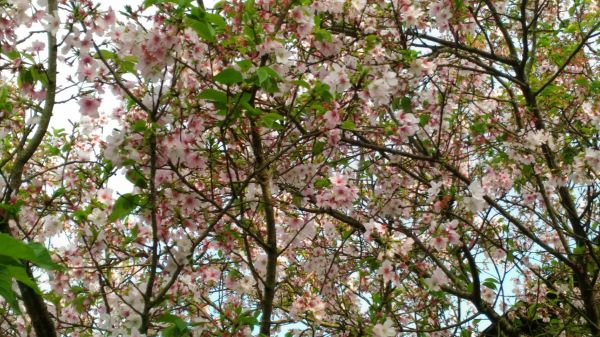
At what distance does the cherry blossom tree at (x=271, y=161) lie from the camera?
3.02m

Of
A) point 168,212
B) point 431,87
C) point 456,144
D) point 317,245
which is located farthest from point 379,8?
point 168,212

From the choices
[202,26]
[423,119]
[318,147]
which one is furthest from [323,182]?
[202,26]

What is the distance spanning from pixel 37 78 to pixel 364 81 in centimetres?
186

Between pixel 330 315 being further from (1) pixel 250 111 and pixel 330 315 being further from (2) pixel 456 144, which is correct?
(1) pixel 250 111

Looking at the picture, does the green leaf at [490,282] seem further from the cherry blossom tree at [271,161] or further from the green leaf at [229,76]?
the green leaf at [229,76]

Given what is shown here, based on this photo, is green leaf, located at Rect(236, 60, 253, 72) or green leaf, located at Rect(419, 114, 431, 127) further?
green leaf, located at Rect(419, 114, 431, 127)

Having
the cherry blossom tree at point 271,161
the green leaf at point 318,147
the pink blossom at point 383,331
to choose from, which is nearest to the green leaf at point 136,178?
the cherry blossom tree at point 271,161

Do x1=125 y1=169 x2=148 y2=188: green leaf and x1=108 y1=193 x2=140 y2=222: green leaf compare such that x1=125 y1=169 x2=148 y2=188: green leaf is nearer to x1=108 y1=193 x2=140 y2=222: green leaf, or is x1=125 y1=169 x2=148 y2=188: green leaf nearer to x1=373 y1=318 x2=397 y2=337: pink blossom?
x1=108 y1=193 x2=140 y2=222: green leaf

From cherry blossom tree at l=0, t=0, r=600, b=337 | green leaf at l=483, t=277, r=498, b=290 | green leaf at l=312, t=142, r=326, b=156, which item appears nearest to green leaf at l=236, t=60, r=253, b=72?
cherry blossom tree at l=0, t=0, r=600, b=337

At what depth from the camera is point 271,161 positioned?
328 cm

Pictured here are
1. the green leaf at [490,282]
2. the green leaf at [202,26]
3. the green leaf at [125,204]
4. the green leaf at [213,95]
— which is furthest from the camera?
the green leaf at [490,282]

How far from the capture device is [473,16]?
479 cm

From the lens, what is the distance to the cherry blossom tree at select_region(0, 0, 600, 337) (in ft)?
9.92

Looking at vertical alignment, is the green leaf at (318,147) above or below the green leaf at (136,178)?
above
